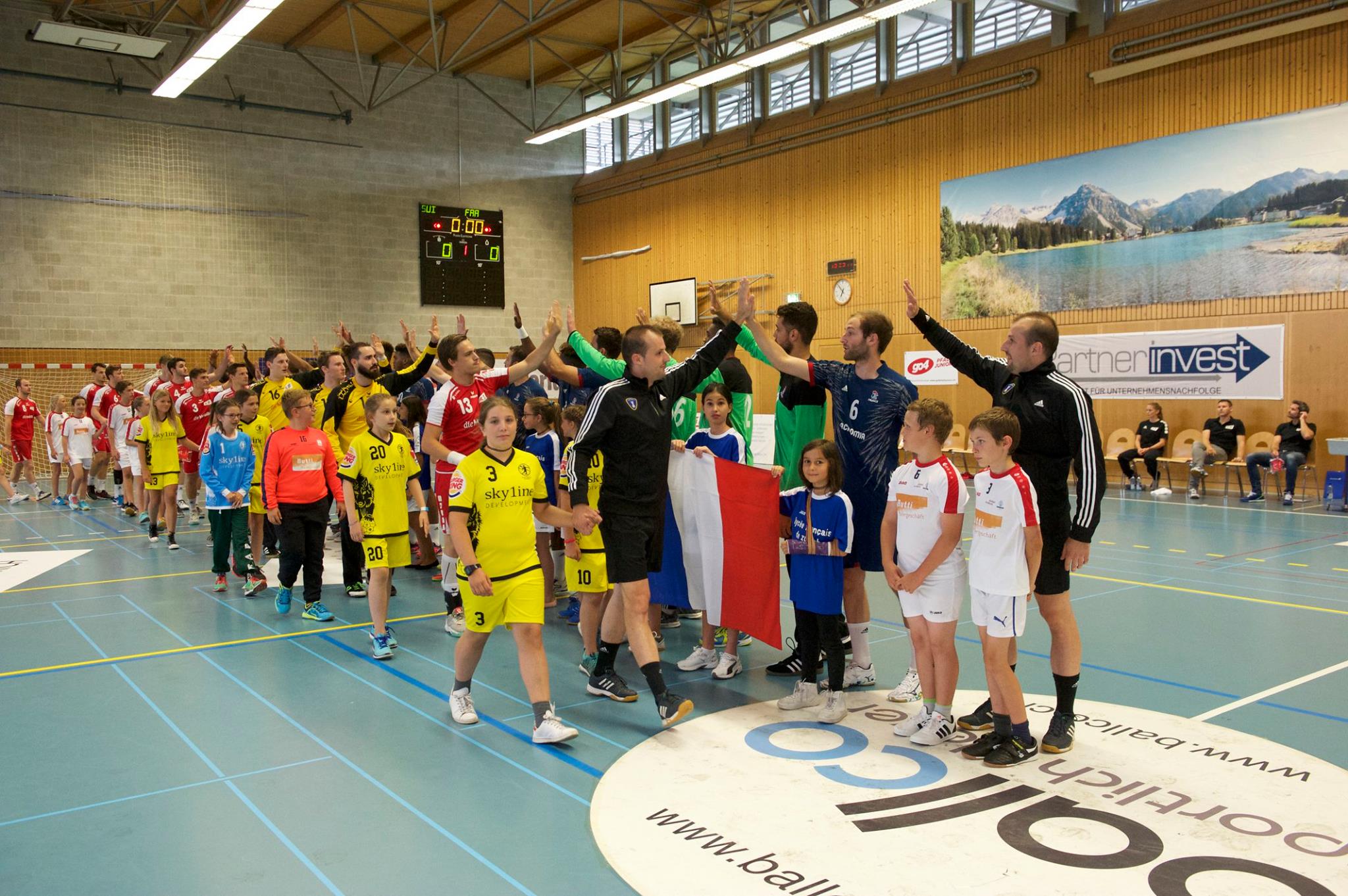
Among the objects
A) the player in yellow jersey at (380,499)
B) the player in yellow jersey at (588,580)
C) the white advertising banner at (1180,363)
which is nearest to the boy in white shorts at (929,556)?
the player in yellow jersey at (588,580)

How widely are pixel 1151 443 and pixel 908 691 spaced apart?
480 inches

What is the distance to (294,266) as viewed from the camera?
74.6 feet

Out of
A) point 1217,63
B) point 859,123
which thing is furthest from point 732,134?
point 1217,63

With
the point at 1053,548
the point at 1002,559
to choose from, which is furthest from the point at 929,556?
the point at 1053,548

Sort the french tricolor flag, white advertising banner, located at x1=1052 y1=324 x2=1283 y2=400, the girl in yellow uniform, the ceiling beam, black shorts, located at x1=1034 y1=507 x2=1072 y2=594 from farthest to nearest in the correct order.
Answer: the ceiling beam, white advertising banner, located at x1=1052 y1=324 x2=1283 y2=400, the girl in yellow uniform, the french tricolor flag, black shorts, located at x1=1034 y1=507 x2=1072 y2=594

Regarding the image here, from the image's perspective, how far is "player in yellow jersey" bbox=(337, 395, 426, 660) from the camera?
636 centimetres

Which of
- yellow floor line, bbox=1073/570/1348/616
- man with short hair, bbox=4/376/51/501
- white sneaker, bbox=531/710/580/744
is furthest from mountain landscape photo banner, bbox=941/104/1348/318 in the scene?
man with short hair, bbox=4/376/51/501

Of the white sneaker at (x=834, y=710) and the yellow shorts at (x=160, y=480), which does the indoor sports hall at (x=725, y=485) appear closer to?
the yellow shorts at (x=160, y=480)

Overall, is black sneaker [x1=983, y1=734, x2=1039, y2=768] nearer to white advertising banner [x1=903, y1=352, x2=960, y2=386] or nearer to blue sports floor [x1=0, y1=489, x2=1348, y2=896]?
blue sports floor [x1=0, y1=489, x2=1348, y2=896]

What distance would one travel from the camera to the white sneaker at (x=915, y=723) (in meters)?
4.62

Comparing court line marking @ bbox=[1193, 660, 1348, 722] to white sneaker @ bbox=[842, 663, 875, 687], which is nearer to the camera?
court line marking @ bbox=[1193, 660, 1348, 722]

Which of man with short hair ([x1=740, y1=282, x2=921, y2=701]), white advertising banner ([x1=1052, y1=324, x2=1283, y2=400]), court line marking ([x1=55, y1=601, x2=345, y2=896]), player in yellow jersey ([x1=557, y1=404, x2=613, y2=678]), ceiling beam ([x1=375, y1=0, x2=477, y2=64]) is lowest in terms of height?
court line marking ([x1=55, y1=601, x2=345, y2=896])

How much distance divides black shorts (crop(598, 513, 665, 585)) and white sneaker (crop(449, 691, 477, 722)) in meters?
0.96

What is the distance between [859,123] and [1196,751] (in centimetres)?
1794
